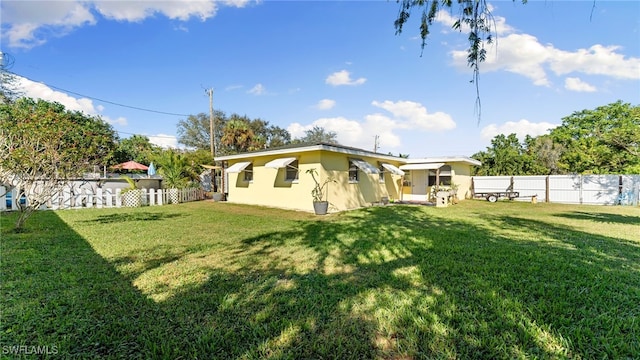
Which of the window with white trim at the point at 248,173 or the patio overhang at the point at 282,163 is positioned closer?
the patio overhang at the point at 282,163

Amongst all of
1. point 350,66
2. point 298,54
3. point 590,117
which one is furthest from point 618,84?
point 590,117

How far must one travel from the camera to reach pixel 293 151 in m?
13.8

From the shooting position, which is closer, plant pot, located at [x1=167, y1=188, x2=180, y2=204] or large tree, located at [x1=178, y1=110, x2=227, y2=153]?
plant pot, located at [x1=167, y1=188, x2=180, y2=204]

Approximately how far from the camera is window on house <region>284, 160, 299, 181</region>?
1449cm

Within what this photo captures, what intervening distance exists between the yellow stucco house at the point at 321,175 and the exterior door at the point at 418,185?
28 centimetres

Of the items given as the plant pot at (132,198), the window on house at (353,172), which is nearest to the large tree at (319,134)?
the window on house at (353,172)

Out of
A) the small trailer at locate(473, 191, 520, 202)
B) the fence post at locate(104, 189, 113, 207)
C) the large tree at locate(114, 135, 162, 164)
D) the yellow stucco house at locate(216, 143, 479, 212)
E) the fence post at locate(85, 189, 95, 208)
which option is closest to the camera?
the yellow stucco house at locate(216, 143, 479, 212)

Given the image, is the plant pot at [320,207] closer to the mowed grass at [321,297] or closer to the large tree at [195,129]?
the mowed grass at [321,297]

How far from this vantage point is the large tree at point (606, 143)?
20.0m

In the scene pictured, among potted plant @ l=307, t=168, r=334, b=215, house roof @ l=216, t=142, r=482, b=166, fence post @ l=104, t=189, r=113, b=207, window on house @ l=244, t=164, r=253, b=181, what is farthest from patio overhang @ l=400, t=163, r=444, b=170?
fence post @ l=104, t=189, r=113, b=207

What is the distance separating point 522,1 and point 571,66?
12406 mm

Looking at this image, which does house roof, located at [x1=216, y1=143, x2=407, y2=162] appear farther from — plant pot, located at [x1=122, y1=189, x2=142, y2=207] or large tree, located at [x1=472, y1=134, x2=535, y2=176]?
large tree, located at [x1=472, y1=134, x2=535, y2=176]

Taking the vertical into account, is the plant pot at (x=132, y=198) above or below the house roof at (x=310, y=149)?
below

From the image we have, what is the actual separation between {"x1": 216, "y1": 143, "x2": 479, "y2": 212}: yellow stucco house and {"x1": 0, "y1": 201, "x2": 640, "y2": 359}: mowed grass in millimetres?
6744
